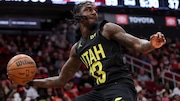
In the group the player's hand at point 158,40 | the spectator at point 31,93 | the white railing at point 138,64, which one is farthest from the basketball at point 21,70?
the white railing at point 138,64

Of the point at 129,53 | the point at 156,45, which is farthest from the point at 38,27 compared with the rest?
the point at 156,45

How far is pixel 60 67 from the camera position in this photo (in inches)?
474

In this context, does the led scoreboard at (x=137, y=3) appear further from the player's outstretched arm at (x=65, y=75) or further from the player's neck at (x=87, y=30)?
the player's neck at (x=87, y=30)

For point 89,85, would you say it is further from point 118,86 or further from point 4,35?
point 118,86

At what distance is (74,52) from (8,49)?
7541mm

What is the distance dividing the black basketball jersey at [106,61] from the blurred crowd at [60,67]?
4.88 m

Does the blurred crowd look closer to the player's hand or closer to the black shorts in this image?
the black shorts

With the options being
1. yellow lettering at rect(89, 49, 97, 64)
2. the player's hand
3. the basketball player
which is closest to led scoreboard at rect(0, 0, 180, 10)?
the basketball player

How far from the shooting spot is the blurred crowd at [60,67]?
32.5 ft

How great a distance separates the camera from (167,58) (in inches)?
570

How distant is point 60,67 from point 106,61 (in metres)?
7.54

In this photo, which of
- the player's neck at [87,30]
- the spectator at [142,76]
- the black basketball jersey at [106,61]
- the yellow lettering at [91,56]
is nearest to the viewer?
the black basketball jersey at [106,61]

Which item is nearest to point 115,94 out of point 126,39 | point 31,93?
point 126,39

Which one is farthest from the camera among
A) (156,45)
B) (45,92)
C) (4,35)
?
(4,35)
